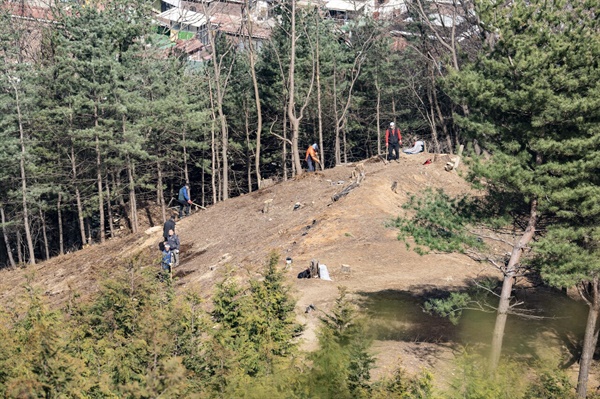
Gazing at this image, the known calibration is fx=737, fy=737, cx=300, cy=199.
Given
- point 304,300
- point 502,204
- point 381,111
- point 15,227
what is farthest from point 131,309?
point 381,111

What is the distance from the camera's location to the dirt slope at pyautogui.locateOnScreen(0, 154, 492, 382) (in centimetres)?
1995

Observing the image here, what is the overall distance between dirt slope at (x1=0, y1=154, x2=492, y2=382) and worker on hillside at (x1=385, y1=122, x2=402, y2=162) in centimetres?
68

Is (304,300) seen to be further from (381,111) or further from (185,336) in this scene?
(381,111)

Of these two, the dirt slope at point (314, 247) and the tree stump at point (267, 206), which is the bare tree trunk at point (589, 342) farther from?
the tree stump at point (267, 206)

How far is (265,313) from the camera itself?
43.1 ft

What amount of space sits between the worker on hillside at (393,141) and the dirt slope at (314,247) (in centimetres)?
68

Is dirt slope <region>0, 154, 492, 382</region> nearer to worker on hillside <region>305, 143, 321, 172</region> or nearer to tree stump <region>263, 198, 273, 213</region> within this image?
tree stump <region>263, 198, 273, 213</region>

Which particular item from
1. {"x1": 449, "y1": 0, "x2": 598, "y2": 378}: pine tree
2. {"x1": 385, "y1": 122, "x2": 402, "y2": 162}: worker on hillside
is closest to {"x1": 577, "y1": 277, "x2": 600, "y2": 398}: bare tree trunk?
{"x1": 449, "y1": 0, "x2": 598, "y2": 378}: pine tree

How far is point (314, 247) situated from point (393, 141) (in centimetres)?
1068

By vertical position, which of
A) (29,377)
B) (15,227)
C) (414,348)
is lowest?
(15,227)

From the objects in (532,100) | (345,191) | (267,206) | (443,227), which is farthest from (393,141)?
(532,100)

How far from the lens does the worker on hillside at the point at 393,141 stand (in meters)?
32.1

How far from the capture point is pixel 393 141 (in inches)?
1280

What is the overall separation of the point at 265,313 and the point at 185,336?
6.05 ft
